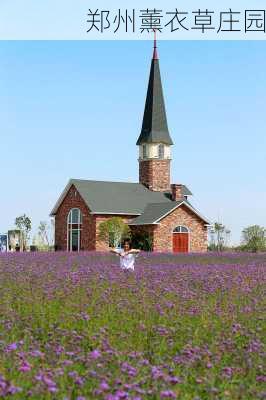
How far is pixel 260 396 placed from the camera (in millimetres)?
4438

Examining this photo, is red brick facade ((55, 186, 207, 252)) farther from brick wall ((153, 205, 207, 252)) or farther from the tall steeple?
the tall steeple

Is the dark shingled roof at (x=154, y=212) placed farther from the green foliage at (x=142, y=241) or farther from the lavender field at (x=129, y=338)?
the lavender field at (x=129, y=338)

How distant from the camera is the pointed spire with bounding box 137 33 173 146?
165 feet

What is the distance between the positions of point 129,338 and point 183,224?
3660cm

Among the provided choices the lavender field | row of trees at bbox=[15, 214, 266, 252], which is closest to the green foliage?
row of trees at bbox=[15, 214, 266, 252]

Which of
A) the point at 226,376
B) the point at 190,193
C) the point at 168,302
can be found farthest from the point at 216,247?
the point at 226,376

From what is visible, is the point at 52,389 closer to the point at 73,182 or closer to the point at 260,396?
the point at 260,396

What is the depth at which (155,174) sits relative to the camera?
159 feet

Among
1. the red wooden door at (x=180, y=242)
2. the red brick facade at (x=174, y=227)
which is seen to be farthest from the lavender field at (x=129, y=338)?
the red wooden door at (x=180, y=242)

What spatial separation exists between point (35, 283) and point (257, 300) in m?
3.49

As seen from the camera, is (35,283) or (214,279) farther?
(214,279)

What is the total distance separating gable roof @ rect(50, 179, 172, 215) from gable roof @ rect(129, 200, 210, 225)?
647 millimetres

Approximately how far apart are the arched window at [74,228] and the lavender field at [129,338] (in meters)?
31.4

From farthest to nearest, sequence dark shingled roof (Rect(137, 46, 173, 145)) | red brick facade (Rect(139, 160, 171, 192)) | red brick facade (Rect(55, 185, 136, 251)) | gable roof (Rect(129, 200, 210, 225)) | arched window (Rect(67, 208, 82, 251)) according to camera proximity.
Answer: dark shingled roof (Rect(137, 46, 173, 145)) < red brick facade (Rect(139, 160, 171, 192)) < arched window (Rect(67, 208, 82, 251)) < red brick facade (Rect(55, 185, 136, 251)) < gable roof (Rect(129, 200, 210, 225))
